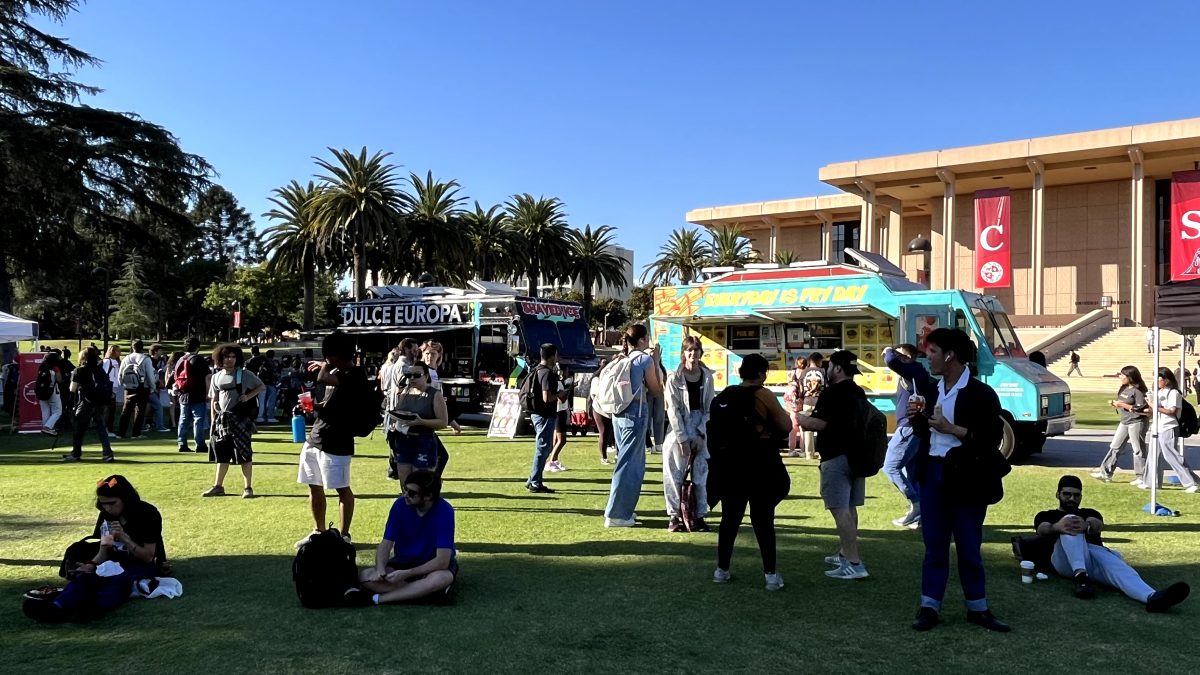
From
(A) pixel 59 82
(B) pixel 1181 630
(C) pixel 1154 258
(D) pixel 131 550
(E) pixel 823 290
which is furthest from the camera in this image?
A: (C) pixel 1154 258

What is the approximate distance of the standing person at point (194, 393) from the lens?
13000mm

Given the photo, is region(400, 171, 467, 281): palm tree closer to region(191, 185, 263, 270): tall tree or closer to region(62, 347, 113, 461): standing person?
region(62, 347, 113, 461): standing person

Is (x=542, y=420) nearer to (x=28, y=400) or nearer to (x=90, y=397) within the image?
(x=90, y=397)

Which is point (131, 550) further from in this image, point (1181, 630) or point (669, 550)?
point (1181, 630)

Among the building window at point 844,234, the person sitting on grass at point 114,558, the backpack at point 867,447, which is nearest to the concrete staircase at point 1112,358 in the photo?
the building window at point 844,234

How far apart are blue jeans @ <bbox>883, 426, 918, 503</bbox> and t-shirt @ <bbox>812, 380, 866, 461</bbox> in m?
2.09

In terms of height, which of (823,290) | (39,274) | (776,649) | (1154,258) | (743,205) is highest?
(743,205)

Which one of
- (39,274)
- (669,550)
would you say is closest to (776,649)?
(669,550)

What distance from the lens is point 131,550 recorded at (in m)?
5.31

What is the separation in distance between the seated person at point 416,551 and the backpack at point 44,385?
12567 mm

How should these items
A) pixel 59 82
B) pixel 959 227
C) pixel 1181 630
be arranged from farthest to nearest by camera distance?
pixel 959 227 → pixel 59 82 → pixel 1181 630

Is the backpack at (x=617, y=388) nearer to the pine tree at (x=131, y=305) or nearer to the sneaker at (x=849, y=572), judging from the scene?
the sneaker at (x=849, y=572)

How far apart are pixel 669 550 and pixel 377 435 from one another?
33.4ft

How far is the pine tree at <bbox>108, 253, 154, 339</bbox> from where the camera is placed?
61000mm
